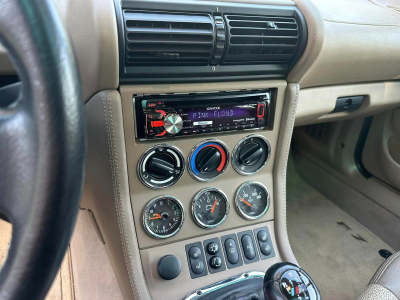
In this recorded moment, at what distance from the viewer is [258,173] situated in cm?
133

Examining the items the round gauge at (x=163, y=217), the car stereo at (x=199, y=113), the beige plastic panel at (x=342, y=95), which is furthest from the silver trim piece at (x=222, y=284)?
the beige plastic panel at (x=342, y=95)

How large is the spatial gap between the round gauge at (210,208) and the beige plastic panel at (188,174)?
0.7 inches

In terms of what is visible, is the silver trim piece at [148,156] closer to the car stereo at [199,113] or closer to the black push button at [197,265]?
the car stereo at [199,113]

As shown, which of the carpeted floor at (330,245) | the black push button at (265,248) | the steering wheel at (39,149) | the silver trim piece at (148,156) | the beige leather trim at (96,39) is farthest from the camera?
the carpeted floor at (330,245)

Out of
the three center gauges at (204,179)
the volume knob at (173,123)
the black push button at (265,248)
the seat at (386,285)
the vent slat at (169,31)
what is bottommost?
the black push button at (265,248)

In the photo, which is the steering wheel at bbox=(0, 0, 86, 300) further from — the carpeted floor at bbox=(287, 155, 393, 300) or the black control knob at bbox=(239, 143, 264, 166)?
the carpeted floor at bbox=(287, 155, 393, 300)

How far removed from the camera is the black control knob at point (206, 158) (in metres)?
1.17

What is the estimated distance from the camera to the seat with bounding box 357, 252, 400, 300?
101 cm

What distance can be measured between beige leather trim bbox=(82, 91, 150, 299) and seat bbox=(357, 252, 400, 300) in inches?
27.3

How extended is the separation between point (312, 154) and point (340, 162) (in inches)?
10.8

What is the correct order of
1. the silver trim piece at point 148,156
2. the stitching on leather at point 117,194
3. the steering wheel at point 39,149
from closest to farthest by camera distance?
1. the steering wheel at point 39,149
2. the stitching on leather at point 117,194
3. the silver trim piece at point 148,156

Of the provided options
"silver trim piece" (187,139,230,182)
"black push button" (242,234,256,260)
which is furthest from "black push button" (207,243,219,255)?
"silver trim piece" (187,139,230,182)

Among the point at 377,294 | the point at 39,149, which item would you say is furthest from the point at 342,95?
the point at 39,149

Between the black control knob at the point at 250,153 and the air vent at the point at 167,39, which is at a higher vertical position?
the air vent at the point at 167,39
